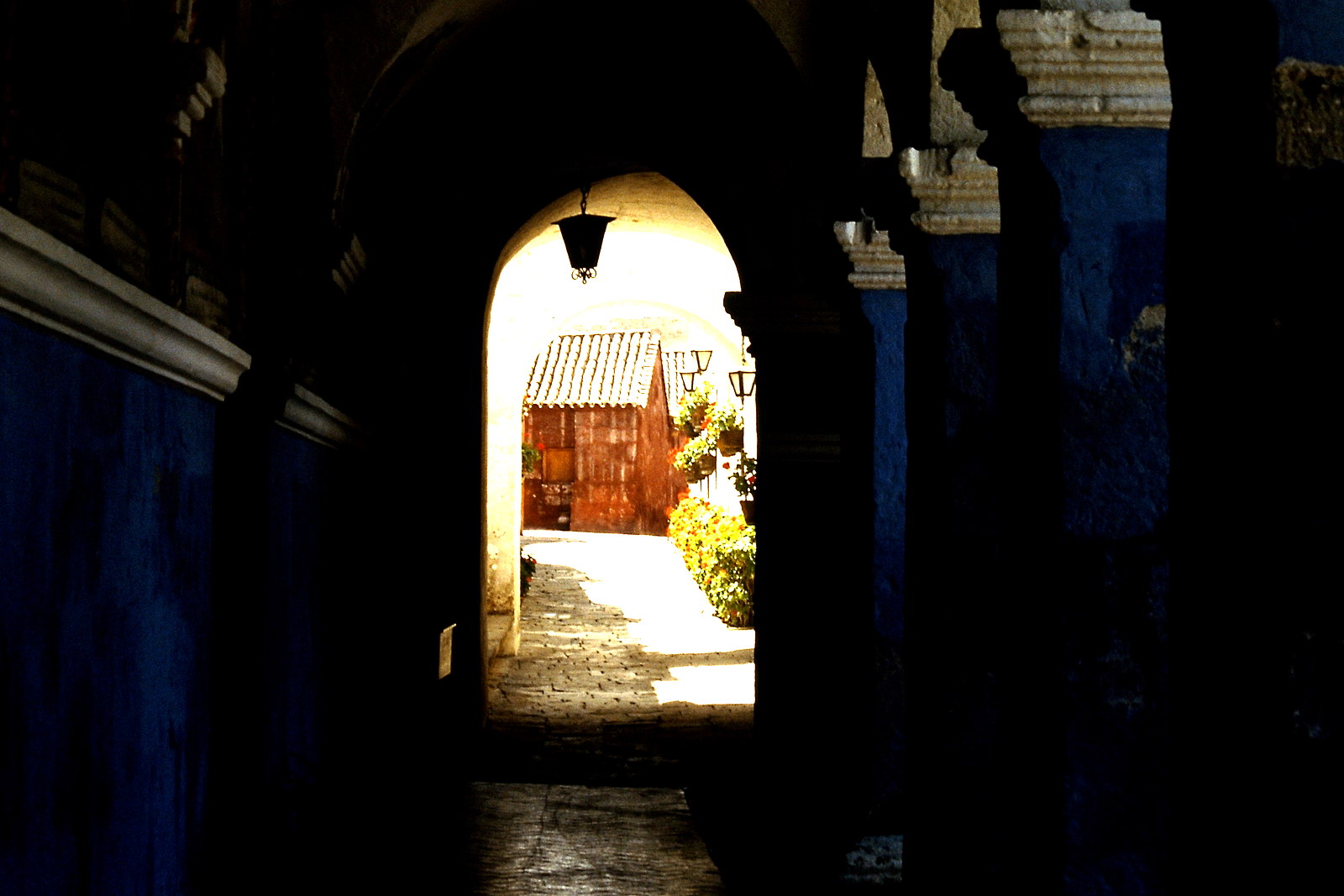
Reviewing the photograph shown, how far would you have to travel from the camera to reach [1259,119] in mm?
1654

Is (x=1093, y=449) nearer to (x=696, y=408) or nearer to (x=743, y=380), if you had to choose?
(x=743, y=380)

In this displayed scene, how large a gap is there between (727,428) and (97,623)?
44.5 feet

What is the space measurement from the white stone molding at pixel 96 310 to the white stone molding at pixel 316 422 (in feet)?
3.72

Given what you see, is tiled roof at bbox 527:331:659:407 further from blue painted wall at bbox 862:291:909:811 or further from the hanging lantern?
blue painted wall at bbox 862:291:909:811

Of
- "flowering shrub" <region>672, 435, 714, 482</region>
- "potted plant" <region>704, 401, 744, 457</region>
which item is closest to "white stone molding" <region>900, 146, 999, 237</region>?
"potted plant" <region>704, 401, 744, 457</region>

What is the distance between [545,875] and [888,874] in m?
1.21

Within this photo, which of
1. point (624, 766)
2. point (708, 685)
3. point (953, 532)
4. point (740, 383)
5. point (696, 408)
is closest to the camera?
point (953, 532)

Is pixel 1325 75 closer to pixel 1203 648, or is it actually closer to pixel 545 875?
pixel 1203 648

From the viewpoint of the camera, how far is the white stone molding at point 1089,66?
8.07ft

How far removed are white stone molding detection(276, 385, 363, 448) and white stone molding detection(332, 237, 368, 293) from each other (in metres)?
0.48

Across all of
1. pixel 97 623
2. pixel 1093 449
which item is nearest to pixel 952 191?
pixel 1093 449

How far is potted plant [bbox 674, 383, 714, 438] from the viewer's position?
1977 centimetres

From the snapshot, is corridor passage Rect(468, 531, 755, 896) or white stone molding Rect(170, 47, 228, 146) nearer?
white stone molding Rect(170, 47, 228, 146)

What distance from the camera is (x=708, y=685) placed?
909 cm
